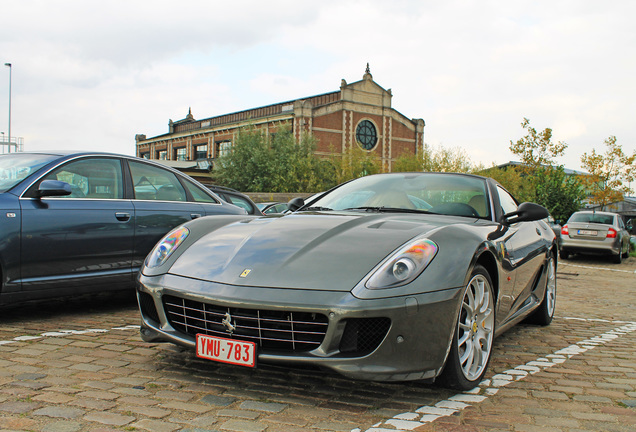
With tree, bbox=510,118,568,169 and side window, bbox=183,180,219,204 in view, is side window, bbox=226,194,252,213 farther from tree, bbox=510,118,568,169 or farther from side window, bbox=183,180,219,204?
tree, bbox=510,118,568,169

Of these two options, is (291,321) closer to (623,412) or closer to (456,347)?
(456,347)

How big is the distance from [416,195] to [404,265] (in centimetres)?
156

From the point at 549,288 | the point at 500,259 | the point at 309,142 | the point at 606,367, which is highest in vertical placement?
the point at 309,142

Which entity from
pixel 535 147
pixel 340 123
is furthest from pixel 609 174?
pixel 340 123

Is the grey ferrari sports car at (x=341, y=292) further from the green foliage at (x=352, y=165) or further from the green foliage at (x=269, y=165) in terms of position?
the green foliage at (x=352, y=165)

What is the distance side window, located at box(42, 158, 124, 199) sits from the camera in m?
5.08

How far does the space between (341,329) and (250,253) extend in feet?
2.49

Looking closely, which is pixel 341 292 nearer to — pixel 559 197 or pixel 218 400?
pixel 218 400

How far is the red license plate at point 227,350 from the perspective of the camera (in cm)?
284

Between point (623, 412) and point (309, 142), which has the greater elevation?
point (309, 142)

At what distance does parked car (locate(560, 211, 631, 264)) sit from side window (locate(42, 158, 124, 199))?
14.7 m

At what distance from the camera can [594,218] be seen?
17.2 metres

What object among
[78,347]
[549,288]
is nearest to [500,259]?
[549,288]

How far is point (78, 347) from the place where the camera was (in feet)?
13.1
